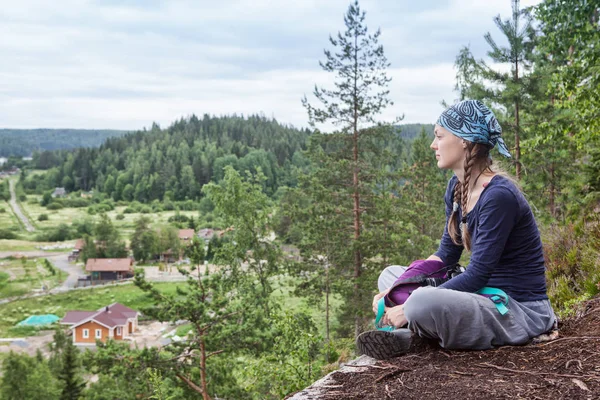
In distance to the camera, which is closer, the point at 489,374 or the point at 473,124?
the point at 489,374

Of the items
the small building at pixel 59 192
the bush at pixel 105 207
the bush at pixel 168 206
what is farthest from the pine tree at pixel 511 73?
the small building at pixel 59 192

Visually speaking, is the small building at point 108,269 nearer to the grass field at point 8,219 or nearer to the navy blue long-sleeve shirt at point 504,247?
the grass field at point 8,219

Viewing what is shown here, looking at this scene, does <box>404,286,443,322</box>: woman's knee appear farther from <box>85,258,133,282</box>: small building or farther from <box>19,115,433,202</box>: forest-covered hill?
<box>19,115,433,202</box>: forest-covered hill

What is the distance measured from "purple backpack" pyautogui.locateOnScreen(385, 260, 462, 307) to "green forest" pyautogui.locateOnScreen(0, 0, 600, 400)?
1.20 meters

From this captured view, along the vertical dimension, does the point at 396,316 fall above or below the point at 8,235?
above

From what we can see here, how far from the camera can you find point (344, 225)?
13.6m

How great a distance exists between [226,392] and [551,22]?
24.6ft

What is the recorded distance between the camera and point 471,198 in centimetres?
270

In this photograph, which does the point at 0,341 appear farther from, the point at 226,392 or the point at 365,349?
the point at 365,349

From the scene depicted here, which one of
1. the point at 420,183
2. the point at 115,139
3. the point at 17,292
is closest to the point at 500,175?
the point at 420,183

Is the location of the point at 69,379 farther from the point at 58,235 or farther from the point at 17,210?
the point at 17,210

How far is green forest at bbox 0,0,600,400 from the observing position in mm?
5824

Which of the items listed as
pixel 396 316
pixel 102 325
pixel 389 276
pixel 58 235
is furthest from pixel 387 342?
pixel 58 235

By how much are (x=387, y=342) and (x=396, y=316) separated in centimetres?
14
